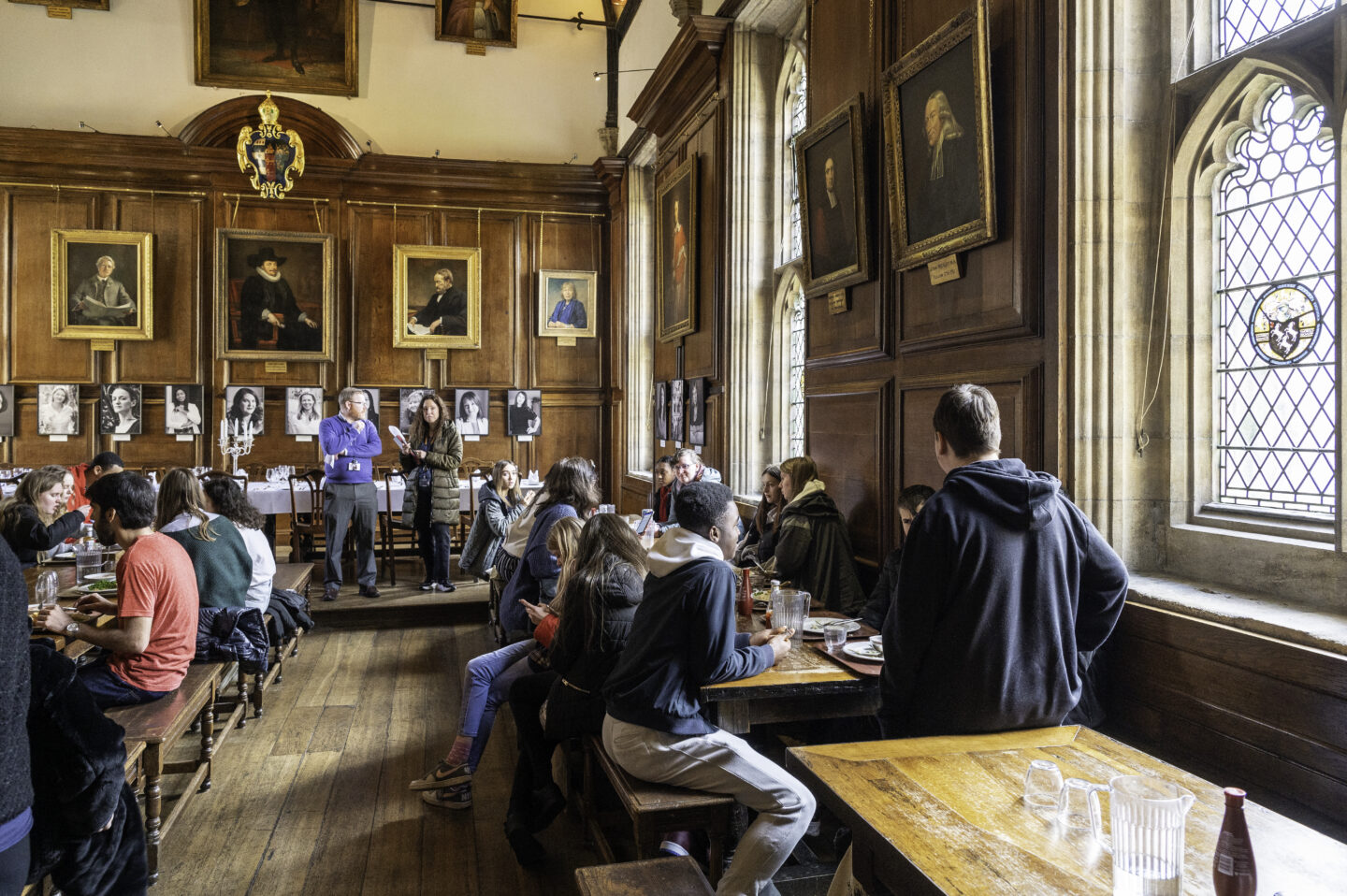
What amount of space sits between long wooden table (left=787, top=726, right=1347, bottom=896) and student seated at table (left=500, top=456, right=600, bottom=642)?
2.28 metres

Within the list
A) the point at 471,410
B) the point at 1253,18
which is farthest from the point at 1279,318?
the point at 471,410

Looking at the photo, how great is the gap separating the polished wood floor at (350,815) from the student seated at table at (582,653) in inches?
7.7

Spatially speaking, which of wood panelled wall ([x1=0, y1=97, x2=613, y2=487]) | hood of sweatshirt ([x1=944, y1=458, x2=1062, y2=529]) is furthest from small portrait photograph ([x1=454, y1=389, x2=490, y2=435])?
hood of sweatshirt ([x1=944, y1=458, x2=1062, y2=529])

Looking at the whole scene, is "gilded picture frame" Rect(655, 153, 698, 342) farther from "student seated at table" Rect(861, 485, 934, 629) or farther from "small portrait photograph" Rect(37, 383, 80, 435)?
"small portrait photograph" Rect(37, 383, 80, 435)

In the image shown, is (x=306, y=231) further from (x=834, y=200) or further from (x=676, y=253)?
(x=834, y=200)

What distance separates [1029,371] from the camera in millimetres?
3334

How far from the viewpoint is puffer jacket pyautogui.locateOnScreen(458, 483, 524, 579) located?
19.5ft

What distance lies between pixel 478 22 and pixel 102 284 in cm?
541

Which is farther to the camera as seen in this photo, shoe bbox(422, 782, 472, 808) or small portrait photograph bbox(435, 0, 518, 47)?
small portrait photograph bbox(435, 0, 518, 47)

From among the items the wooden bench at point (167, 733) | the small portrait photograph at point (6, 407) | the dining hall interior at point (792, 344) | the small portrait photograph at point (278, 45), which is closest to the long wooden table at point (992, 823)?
the dining hall interior at point (792, 344)

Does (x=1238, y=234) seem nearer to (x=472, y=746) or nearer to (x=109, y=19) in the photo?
(x=472, y=746)

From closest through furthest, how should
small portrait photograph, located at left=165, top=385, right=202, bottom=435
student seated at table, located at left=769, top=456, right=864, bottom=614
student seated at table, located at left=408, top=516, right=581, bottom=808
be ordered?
student seated at table, located at left=408, top=516, right=581, bottom=808, student seated at table, located at left=769, top=456, right=864, bottom=614, small portrait photograph, located at left=165, top=385, right=202, bottom=435

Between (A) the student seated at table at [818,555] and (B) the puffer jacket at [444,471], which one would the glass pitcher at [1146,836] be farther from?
(B) the puffer jacket at [444,471]

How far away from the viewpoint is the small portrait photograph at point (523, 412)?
11.1 metres
